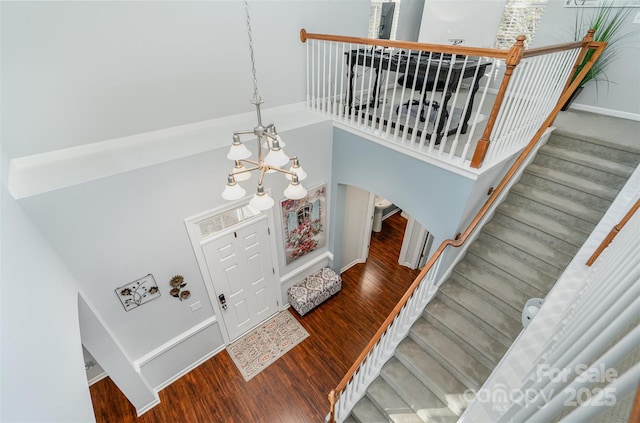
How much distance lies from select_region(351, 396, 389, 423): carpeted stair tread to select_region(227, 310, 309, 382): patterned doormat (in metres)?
1.52

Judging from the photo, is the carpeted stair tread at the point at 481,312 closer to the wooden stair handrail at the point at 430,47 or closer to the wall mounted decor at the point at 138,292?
the wooden stair handrail at the point at 430,47

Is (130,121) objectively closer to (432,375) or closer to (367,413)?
(367,413)

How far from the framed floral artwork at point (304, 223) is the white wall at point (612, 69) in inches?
168

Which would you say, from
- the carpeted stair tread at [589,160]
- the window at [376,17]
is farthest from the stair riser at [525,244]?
the window at [376,17]

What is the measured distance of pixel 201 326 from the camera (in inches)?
163

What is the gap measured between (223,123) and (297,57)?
56.1 inches

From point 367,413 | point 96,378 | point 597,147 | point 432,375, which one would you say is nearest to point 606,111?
point 597,147

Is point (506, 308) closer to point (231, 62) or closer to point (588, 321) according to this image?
point (588, 321)

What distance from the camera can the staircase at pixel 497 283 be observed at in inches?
125

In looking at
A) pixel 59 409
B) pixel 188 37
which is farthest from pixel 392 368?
pixel 188 37

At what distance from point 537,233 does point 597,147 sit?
1418mm

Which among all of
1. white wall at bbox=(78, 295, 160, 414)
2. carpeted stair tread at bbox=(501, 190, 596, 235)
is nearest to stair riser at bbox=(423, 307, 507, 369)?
carpeted stair tread at bbox=(501, 190, 596, 235)

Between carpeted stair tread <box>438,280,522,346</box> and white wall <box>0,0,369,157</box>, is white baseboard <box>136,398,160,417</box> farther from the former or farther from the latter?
carpeted stair tread <box>438,280,522,346</box>

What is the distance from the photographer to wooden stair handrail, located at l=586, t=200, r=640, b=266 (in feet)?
7.33
